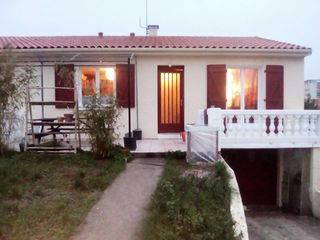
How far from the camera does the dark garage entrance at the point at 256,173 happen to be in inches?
539

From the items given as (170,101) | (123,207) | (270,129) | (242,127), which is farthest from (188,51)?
(123,207)

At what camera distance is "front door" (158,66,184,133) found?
1412 centimetres

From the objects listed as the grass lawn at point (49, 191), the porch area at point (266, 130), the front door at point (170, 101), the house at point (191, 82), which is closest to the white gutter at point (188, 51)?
the house at point (191, 82)

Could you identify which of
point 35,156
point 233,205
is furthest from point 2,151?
point 233,205

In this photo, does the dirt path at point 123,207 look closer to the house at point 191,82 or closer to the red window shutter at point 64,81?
the house at point 191,82

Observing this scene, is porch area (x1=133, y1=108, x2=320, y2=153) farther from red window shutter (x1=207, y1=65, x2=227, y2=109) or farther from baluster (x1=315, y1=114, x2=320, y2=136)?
red window shutter (x1=207, y1=65, x2=227, y2=109)

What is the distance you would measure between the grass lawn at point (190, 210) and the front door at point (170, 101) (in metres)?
5.84

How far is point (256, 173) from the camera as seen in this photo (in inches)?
545

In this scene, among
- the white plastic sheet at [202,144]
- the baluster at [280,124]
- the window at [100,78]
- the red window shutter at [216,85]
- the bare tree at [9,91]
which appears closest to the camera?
the bare tree at [9,91]

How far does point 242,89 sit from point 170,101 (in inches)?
97.0

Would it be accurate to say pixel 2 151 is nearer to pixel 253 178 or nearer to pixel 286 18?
pixel 253 178

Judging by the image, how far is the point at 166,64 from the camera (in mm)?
13930

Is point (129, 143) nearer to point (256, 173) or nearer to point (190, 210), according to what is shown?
point (256, 173)

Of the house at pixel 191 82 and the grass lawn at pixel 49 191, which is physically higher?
the house at pixel 191 82
